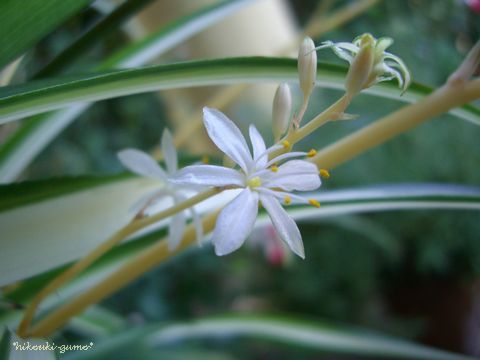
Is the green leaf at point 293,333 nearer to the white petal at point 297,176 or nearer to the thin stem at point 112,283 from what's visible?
the thin stem at point 112,283

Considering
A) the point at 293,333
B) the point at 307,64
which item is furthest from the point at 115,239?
the point at 293,333

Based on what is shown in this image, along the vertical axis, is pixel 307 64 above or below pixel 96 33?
below

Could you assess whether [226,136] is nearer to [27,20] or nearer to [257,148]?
[257,148]

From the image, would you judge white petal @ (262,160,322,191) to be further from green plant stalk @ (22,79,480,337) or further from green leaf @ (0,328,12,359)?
green leaf @ (0,328,12,359)

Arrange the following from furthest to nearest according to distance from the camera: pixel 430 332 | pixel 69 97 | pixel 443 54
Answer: pixel 430 332 < pixel 443 54 < pixel 69 97

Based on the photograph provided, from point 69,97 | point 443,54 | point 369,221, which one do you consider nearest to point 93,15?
point 69,97

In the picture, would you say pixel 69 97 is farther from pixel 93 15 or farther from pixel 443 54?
pixel 443 54

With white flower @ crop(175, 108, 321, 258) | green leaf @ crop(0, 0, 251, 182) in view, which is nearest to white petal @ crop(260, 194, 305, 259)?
white flower @ crop(175, 108, 321, 258)

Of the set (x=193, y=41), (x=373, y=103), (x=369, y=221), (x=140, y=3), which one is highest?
(x=193, y=41)
